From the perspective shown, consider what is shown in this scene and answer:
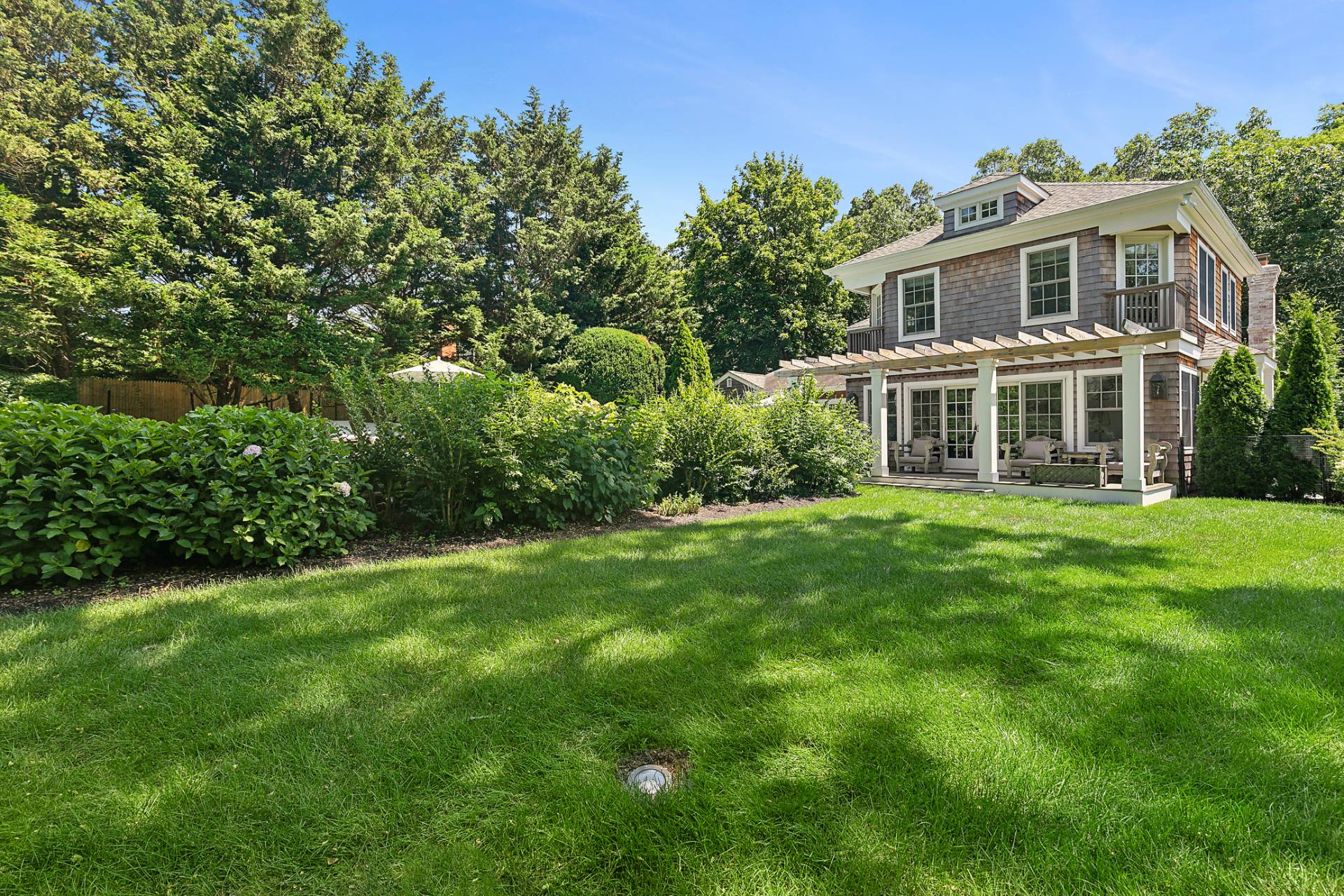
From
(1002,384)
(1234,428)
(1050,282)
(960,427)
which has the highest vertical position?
(1050,282)

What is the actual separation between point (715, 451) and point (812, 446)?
207cm

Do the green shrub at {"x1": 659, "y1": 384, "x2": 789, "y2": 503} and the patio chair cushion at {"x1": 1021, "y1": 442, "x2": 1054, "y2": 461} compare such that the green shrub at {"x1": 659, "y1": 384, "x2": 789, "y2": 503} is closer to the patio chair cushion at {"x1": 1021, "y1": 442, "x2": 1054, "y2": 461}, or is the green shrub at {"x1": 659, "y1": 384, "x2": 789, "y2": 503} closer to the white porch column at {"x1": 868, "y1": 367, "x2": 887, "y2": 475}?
the white porch column at {"x1": 868, "y1": 367, "x2": 887, "y2": 475}

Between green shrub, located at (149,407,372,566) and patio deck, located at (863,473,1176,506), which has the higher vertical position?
green shrub, located at (149,407,372,566)

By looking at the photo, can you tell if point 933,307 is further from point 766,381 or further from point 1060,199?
point 766,381

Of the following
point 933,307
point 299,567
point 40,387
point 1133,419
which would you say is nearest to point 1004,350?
point 1133,419

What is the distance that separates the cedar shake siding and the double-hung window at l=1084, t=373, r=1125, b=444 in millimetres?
1237

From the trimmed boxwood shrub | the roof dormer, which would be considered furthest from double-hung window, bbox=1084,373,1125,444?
the trimmed boxwood shrub

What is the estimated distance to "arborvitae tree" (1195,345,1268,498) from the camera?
9508 millimetres

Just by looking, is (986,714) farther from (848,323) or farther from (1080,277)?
(848,323)

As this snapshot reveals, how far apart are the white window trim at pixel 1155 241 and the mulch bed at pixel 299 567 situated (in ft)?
33.6

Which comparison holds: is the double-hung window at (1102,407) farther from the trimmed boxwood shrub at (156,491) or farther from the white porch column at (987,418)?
the trimmed boxwood shrub at (156,491)

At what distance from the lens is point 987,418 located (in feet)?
35.2

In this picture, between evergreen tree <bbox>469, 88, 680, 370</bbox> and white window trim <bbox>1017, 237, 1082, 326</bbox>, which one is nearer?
white window trim <bbox>1017, 237, 1082, 326</bbox>

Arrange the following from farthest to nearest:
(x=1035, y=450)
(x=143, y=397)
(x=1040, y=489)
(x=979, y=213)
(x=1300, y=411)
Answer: (x=143, y=397) → (x=979, y=213) → (x=1035, y=450) → (x=1040, y=489) → (x=1300, y=411)
